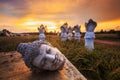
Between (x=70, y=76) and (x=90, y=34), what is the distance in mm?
5403

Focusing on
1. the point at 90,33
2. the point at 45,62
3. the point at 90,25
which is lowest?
the point at 45,62

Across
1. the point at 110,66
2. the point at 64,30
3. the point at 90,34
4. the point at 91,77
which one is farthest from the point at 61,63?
the point at 64,30

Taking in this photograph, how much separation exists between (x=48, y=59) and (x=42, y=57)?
0.10m

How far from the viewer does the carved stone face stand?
320 centimetres

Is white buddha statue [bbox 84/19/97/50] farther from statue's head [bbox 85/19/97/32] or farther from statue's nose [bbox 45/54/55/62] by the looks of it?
statue's nose [bbox 45/54/55/62]

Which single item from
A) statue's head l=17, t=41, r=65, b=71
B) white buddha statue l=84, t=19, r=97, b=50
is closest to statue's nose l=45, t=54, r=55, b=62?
statue's head l=17, t=41, r=65, b=71

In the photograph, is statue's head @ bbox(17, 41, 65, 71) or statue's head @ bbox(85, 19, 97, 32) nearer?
statue's head @ bbox(17, 41, 65, 71)

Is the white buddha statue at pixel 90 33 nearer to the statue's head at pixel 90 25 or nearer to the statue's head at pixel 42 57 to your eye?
the statue's head at pixel 90 25

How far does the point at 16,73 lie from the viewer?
→ 3.72 meters

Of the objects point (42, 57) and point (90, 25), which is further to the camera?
point (90, 25)

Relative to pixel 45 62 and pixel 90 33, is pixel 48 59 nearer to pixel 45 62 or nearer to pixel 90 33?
pixel 45 62

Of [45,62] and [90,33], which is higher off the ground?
[90,33]

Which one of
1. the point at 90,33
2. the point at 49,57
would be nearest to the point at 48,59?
the point at 49,57

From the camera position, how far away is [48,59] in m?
3.20
